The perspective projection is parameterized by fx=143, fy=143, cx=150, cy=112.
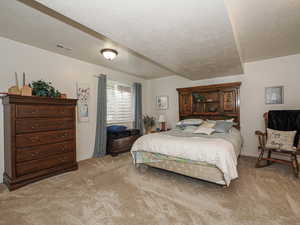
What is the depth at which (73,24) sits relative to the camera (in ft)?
6.70

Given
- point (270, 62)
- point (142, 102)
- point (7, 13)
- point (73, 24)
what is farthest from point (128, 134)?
point (270, 62)

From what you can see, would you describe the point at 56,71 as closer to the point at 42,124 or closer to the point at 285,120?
the point at 42,124

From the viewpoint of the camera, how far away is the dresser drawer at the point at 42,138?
7.29 feet

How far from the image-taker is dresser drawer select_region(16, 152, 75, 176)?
223cm

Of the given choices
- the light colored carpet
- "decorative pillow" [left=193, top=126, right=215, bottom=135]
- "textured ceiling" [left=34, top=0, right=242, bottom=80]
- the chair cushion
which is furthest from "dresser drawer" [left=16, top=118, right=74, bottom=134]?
the chair cushion

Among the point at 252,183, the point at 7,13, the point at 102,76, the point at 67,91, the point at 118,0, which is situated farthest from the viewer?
the point at 102,76

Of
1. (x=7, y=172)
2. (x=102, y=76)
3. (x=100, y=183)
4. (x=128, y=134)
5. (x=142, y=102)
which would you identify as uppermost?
(x=102, y=76)

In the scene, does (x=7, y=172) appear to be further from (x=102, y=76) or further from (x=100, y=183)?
(x=102, y=76)

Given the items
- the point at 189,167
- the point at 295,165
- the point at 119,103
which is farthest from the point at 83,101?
the point at 295,165

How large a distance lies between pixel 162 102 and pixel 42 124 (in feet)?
11.8

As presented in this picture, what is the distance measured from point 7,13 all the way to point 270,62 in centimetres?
498

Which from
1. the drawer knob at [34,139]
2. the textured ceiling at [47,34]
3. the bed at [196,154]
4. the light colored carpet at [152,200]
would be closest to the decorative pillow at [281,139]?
the light colored carpet at [152,200]

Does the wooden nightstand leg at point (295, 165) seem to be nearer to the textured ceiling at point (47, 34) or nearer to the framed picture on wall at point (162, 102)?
the framed picture on wall at point (162, 102)

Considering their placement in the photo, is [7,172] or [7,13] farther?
[7,172]
